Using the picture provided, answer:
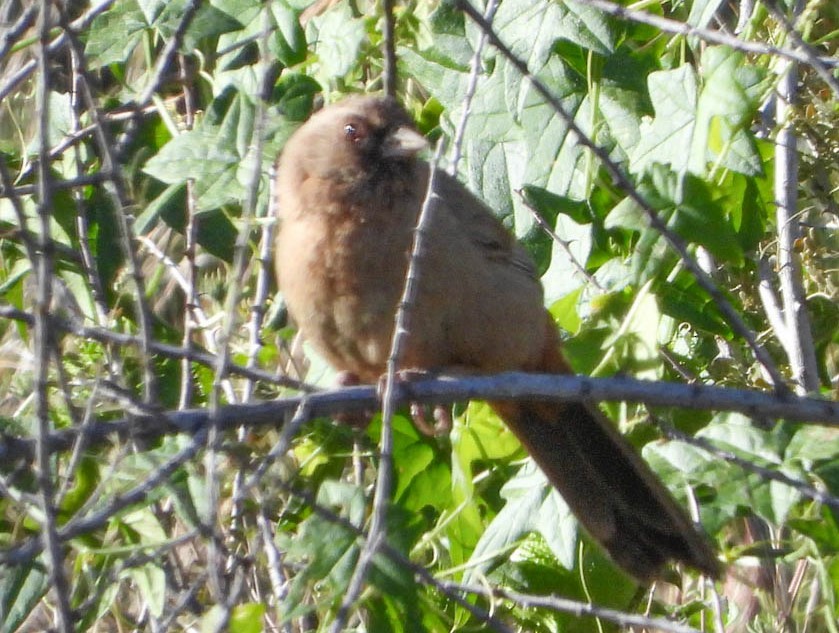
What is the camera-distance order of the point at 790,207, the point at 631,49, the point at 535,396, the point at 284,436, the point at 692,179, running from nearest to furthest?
the point at 284,436 < the point at 535,396 < the point at 692,179 < the point at 631,49 < the point at 790,207

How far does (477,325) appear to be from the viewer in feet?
14.9

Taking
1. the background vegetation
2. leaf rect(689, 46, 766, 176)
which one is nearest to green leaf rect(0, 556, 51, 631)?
the background vegetation

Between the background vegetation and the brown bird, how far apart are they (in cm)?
10

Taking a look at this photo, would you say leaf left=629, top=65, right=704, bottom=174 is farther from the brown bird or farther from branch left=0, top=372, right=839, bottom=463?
branch left=0, top=372, right=839, bottom=463

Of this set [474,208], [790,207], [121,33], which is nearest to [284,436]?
[474,208]

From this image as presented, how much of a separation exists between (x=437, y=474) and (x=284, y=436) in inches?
79.8

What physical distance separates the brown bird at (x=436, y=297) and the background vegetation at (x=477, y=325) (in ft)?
0.33

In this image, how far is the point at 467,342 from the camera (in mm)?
4551

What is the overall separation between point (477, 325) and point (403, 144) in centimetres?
72

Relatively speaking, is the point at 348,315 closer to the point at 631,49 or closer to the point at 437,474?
Result: the point at 437,474

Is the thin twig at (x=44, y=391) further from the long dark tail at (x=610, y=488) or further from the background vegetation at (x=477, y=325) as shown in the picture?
the long dark tail at (x=610, y=488)

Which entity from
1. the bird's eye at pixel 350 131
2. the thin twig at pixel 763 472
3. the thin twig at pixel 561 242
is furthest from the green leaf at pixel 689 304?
the bird's eye at pixel 350 131

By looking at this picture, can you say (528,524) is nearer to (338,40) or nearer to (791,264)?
(791,264)

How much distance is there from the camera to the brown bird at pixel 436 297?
444 centimetres
